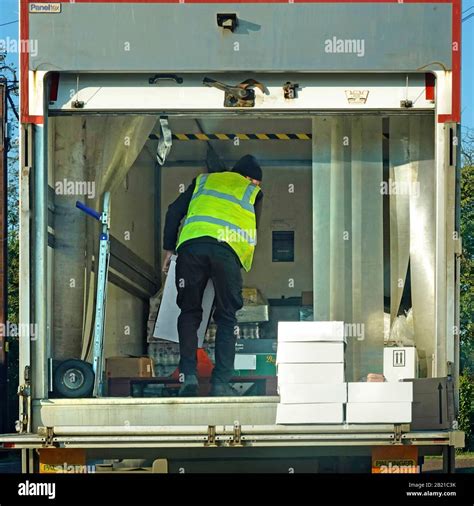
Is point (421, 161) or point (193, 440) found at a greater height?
Result: point (421, 161)

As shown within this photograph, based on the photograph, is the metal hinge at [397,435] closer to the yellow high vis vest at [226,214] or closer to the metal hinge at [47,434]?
the yellow high vis vest at [226,214]

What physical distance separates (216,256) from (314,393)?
1332 mm

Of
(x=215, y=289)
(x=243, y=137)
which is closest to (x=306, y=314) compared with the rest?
(x=215, y=289)

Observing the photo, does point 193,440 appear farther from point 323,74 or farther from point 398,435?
point 323,74

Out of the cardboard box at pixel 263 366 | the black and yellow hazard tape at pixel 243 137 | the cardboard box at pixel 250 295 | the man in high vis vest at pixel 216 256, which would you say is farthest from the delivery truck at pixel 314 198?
the cardboard box at pixel 250 295

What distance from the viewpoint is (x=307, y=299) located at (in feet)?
29.8

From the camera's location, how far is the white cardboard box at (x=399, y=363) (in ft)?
25.8

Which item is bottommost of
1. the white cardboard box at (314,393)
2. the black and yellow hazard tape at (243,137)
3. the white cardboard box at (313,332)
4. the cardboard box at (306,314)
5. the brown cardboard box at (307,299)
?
the white cardboard box at (314,393)

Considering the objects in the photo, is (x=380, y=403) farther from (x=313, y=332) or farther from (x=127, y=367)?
(x=127, y=367)

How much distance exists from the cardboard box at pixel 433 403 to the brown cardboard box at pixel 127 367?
203 centimetres

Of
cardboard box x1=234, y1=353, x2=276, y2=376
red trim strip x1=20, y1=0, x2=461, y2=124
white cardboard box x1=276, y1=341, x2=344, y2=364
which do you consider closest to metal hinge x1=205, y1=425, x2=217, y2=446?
white cardboard box x1=276, y1=341, x2=344, y2=364
